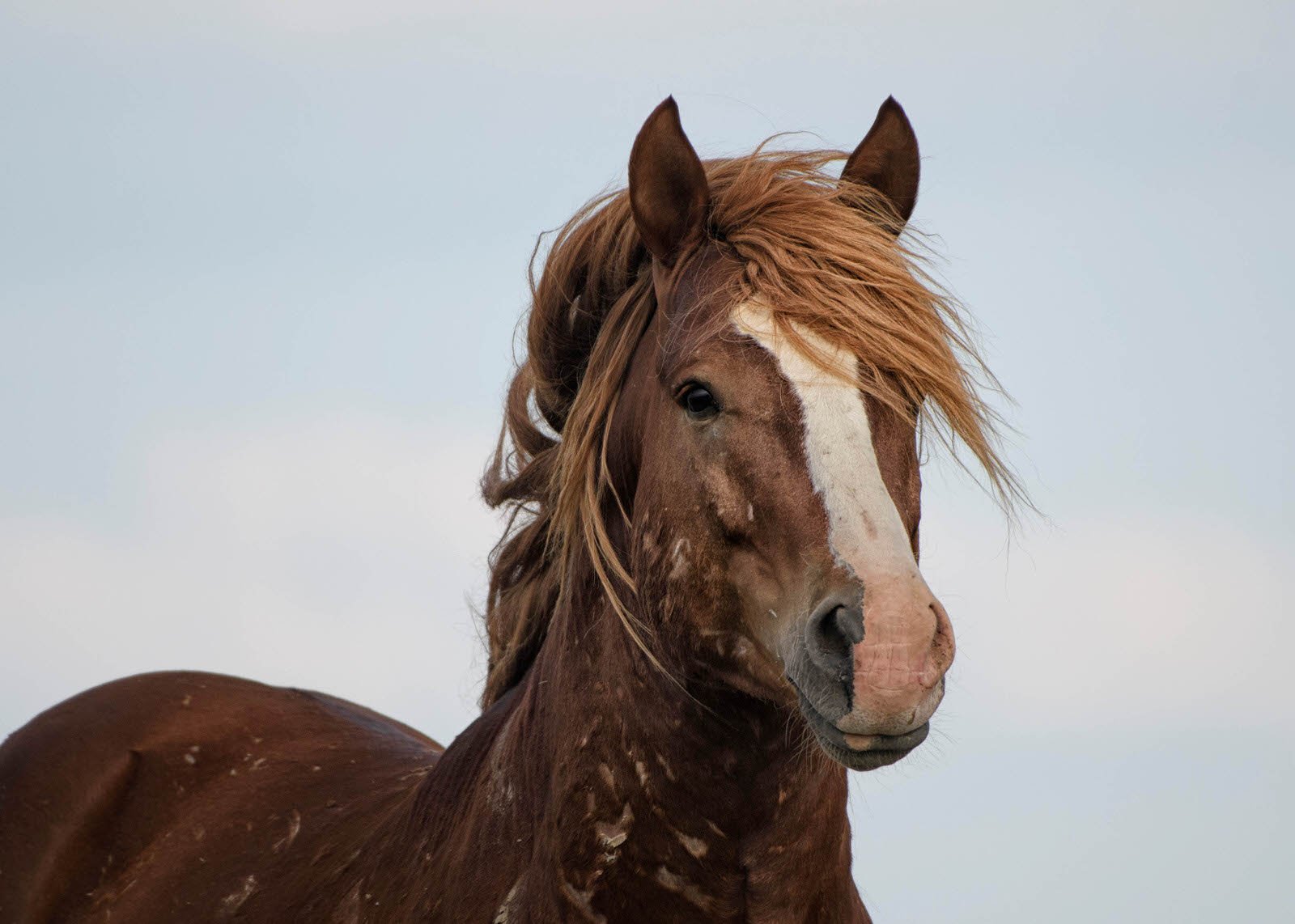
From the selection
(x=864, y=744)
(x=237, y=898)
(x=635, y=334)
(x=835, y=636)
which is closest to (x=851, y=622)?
(x=835, y=636)

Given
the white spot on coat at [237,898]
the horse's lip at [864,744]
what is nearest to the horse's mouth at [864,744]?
the horse's lip at [864,744]

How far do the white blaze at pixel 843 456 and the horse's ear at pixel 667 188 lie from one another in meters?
0.35

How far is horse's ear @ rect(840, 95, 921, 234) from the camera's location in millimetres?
3260

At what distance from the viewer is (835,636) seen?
8.07ft

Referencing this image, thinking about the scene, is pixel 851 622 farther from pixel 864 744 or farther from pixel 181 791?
pixel 181 791

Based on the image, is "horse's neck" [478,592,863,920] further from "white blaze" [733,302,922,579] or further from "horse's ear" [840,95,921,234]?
"horse's ear" [840,95,921,234]

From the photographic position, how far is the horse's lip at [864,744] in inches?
95.1

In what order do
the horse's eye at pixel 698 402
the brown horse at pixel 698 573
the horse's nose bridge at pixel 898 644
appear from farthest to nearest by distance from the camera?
1. the horse's eye at pixel 698 402
2. the brown horse at pixel 698 573
3. the horse's nose bridge at pixel 898 644

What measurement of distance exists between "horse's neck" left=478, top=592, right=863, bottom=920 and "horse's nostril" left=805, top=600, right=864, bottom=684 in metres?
0.38

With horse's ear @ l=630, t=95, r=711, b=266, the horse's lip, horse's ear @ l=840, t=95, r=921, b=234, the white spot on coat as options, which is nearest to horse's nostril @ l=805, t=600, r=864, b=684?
the horse's lip

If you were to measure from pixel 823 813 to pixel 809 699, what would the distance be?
47 centimetres

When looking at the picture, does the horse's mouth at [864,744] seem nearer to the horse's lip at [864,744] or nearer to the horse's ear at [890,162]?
the horse's lip at [864,744]

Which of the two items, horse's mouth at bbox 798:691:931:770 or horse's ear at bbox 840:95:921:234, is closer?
horse's mouth at bbox 798:691:931:770

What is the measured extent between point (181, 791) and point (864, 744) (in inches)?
114
